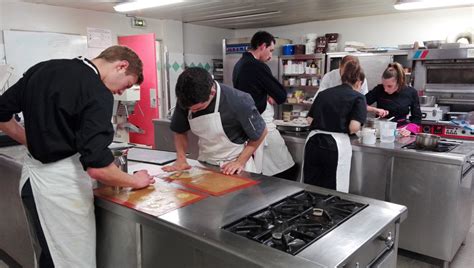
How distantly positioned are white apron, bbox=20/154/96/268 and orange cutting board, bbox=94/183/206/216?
0.39ft

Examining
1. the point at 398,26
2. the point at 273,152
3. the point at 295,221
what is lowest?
the point at 273,152

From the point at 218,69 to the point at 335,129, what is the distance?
14.7ft

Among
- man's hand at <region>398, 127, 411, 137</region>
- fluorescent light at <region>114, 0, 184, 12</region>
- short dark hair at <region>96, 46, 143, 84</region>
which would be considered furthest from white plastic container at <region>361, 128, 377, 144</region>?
fluorescent light at <region>114, 0, 184, 12</region>

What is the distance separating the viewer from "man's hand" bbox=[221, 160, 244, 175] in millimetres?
1964

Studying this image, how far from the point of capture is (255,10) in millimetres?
4992

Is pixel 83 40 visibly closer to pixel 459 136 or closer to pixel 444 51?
pixel 444 51

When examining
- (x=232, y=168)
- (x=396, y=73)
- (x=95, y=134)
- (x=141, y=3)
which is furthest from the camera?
(x=141, y=3)

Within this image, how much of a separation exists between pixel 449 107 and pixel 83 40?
16.2 ft

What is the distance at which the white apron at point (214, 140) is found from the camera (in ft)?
6.57

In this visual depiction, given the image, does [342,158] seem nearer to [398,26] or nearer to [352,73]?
[352,73]

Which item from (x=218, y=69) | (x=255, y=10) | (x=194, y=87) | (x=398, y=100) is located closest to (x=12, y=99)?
(x=194, y=87)

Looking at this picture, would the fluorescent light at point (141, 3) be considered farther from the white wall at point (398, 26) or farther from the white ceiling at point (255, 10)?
the white wall at point (398, 26)

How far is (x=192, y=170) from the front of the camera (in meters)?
2.02

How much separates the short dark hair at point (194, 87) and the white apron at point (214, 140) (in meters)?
0.25
